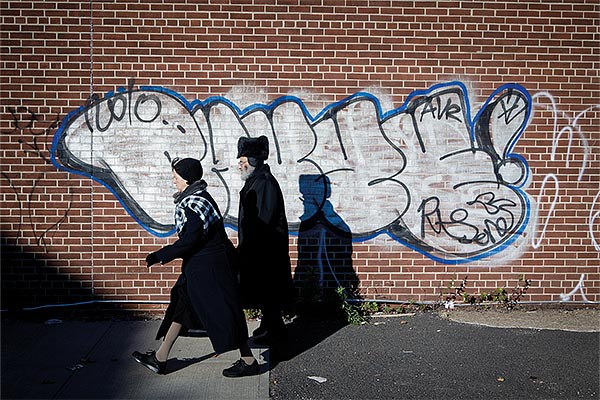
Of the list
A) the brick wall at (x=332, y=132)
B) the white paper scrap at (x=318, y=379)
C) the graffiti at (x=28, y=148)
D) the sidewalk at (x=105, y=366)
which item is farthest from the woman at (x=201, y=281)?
the graffiti at (x=28, y=148)

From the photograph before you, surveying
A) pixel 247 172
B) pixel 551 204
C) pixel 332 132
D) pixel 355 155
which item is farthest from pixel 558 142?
pixel 247 172

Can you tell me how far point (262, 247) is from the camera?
6.11 metres

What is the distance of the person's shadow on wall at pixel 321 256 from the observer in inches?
289

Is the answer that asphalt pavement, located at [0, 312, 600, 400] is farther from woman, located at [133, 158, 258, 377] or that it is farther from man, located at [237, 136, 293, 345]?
man, located at [237, 136, 293, 345]

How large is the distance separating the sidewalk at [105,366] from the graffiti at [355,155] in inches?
53.6

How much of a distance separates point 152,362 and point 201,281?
2.51ft

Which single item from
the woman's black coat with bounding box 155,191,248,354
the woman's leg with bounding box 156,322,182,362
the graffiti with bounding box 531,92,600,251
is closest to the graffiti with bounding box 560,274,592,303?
the graffiti with bounding box 531,92,600,251

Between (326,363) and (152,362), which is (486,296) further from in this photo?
(152,362)

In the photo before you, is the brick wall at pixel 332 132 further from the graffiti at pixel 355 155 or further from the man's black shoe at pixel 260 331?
the man's black shoe at pixel 260 331

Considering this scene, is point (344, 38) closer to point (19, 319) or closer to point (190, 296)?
point (190, 296)

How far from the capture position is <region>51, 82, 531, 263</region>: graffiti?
7.32m

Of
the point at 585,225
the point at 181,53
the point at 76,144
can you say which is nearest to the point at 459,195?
the point at 585,225

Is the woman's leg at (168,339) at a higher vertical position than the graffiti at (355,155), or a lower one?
lower

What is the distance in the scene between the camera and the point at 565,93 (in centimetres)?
759
